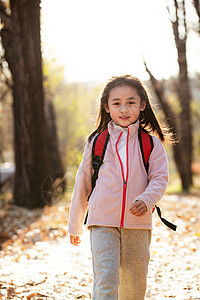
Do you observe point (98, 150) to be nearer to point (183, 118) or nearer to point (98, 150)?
point (98, 150)

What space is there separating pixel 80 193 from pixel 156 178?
0.59 meters

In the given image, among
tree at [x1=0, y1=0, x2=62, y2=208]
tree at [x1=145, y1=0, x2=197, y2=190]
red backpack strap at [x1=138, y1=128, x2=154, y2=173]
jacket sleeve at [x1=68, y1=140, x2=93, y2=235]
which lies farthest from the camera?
tree at [x1=145, y1=0, x2=197, y2=190]

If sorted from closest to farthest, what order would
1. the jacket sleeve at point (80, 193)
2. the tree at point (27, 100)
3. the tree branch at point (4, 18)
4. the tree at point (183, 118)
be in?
the jacket sleeve at point (80, 193), the tree branch at point (4, 18), the tree at point (27, 100), the tree at point (183, 118)

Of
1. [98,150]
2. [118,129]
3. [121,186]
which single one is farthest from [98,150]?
[121,186]

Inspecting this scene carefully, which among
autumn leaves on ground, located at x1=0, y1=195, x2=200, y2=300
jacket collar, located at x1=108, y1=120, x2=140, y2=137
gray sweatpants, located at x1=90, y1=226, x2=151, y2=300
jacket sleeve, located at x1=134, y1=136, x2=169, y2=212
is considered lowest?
autumn leaves on ground, located at x1=0, y1=195, x2=200, y2=300

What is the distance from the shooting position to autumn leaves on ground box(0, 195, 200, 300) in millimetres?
4172

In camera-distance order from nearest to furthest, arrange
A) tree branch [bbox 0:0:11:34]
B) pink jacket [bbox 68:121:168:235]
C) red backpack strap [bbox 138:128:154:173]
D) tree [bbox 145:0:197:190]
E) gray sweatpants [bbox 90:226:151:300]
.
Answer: gray sweatpants [bbox 90:226:151:300], pink jacket [bbox 68:121:168:235], red backpack strap [bbox 138:128:154:173], tree branch [bbox 0:0:11:34], tree [bbox 145:0:197:190]

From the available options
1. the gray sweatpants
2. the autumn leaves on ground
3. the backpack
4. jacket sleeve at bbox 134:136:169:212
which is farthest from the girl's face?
the autumn leaves on ground

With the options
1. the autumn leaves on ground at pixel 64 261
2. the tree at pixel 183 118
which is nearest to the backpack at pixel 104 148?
the autumn leaves on ground at pixel 64 261

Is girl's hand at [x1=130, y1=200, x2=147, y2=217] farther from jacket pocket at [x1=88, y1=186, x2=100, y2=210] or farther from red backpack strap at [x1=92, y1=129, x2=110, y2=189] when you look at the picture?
red backpack strap at [x1=92, y1=129, x2=110, y2=189]

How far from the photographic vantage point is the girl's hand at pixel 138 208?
2.80m

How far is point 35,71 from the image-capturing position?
970cm

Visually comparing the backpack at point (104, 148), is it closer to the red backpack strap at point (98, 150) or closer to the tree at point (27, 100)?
the red backpack strap at point (98, 150)

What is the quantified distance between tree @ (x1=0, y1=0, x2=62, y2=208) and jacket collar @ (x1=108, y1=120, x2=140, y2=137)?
6.51 metres
